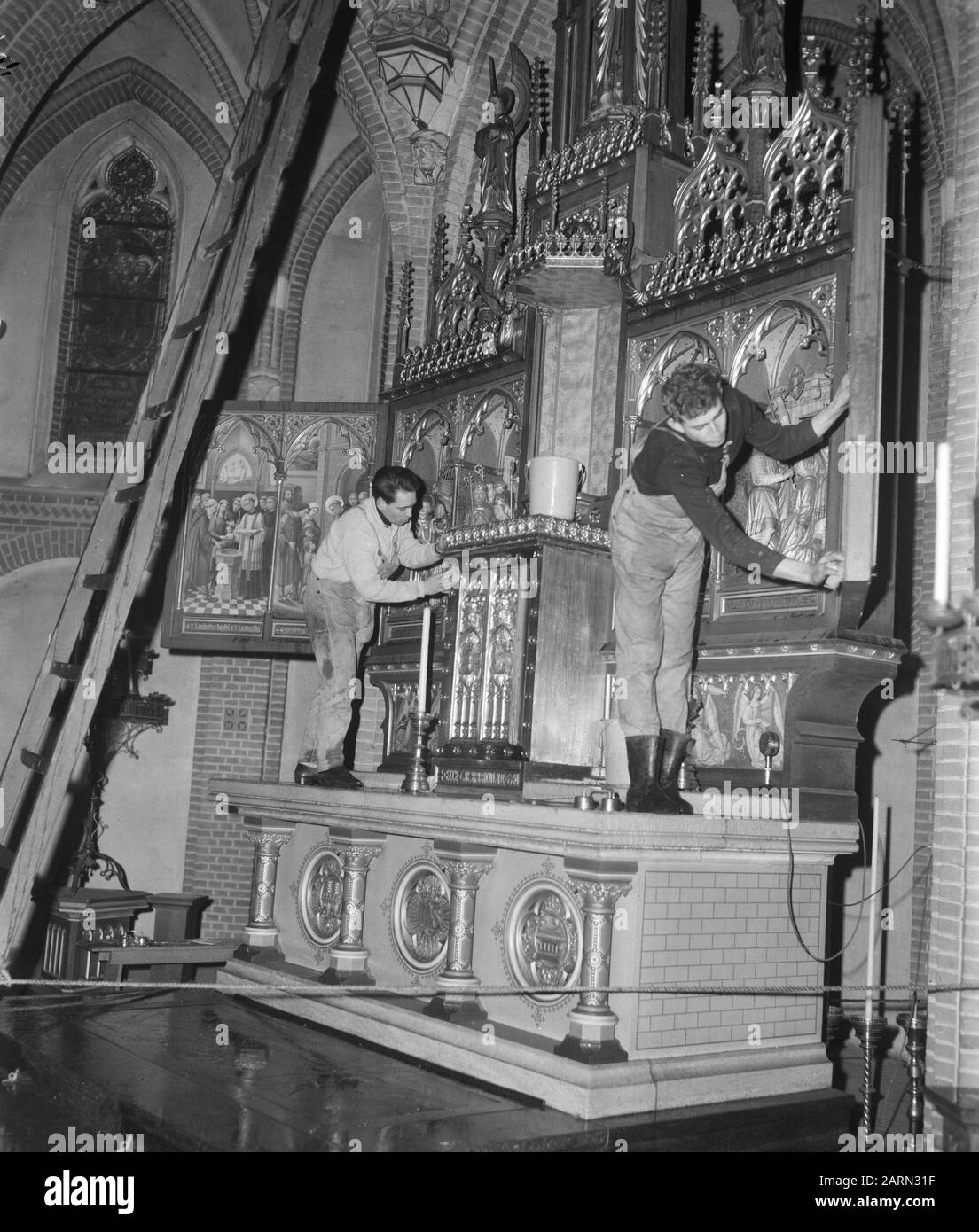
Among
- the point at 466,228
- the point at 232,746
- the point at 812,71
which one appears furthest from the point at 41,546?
the point at 812,71

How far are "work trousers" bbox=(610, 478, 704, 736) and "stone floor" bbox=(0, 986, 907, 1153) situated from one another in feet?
5.77

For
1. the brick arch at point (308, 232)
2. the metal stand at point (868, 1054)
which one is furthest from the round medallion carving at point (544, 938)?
the brick arch at point (308, 232)

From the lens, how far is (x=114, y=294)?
14.8 meters

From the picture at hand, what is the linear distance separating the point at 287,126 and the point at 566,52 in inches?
81.7

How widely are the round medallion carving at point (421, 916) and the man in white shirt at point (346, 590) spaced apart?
94 centimetres

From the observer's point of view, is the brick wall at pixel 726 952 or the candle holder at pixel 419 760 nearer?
the brick wall at pixel 726 952

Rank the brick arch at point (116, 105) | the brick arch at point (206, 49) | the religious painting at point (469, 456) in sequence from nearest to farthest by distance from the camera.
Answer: the religious painting at point (469, 456) → the brick arch at point (206, 49) → the brick arch at point (116, 105)

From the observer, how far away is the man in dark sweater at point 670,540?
580 centimetres

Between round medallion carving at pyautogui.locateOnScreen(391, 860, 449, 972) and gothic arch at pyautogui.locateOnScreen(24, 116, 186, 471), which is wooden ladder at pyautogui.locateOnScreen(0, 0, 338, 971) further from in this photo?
gothic arch at pyautogui.locateOnScreen(24, 116, 186, 471)

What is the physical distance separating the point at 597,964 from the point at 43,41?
10936 mm

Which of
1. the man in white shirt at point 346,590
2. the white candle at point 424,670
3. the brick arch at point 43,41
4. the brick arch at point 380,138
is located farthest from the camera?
the brick arch at point 43,41

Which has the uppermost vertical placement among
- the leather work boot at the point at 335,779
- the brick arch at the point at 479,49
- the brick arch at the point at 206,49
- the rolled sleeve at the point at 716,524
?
the brick arch at the point at 206,49

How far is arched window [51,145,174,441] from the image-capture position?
14.6 metres

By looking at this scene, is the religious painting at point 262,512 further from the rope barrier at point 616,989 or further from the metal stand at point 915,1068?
the metal stand at point 915,1068
